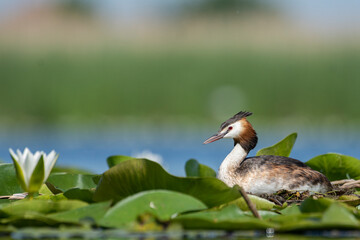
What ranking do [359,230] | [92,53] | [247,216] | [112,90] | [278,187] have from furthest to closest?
[92,53]
[112,90]
[278,187]
[247,216]
[359,230]

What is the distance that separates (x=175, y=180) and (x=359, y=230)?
2.66 feet

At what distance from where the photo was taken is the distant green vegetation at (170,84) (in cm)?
1758

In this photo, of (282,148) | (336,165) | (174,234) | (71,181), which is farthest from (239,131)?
(174,234)

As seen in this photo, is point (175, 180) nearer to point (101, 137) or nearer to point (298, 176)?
point (298, 176)

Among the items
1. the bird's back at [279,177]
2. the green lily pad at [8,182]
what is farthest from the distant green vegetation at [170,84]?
the green lily pad at [8,182]

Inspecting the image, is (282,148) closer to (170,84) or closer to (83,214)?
(83,214)

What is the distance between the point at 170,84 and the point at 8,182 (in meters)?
16.2

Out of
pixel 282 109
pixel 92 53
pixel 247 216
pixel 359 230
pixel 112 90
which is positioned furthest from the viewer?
pixel 92 53

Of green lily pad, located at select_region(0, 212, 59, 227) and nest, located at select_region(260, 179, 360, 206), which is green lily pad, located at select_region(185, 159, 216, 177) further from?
green lily pad, located at select_region(0, 212, 59, 227)

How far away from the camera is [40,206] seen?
2639 millimetres

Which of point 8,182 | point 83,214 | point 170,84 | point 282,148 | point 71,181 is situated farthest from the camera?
point 170,84

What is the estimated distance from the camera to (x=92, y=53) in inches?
956

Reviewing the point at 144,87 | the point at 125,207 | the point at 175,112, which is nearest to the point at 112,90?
the point at 144,87

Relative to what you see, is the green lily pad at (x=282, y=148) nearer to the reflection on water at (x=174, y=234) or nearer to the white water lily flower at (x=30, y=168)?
the reflection on water at (x=174, y=234)
